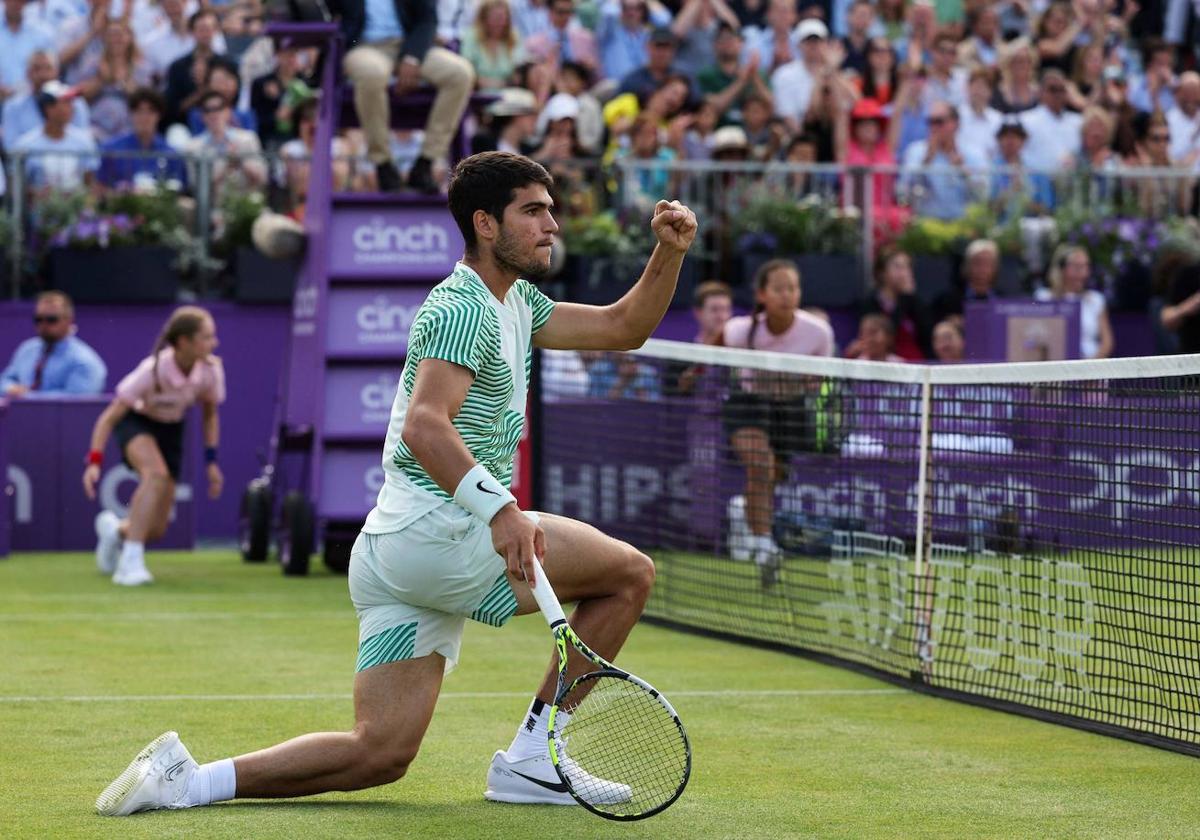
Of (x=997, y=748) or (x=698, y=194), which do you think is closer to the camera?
(x=997, y=748)

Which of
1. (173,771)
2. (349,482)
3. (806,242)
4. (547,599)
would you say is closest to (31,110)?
(349,482)

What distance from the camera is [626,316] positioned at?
643cm

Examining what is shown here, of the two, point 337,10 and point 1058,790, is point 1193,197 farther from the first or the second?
point 1058,790

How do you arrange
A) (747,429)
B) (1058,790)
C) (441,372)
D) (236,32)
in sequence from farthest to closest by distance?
(236,32) → (747,429) → (1058,790) → (441,372)

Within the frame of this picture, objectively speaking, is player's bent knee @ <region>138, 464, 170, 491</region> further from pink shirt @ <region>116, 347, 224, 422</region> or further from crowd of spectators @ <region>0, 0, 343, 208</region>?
crowd of spectators @ <region>0, 0, 343, 208</region>

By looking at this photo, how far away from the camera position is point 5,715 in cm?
797

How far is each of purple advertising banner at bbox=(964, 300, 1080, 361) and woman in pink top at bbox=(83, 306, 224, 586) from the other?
20.0 feet

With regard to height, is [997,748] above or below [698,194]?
below

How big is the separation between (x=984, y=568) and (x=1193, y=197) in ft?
33.3

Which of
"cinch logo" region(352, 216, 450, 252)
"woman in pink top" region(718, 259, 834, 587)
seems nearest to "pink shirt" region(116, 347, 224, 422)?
"cinch logo" region(352, 216, 450, 252)

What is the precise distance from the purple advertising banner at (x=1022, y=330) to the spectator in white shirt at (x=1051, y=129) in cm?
366

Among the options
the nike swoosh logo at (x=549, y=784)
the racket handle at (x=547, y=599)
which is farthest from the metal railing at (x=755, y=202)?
the racket handle at (x=547, y=599)

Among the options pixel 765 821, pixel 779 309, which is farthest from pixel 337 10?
pixel 765 821

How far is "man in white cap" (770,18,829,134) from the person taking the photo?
64.8 feet
